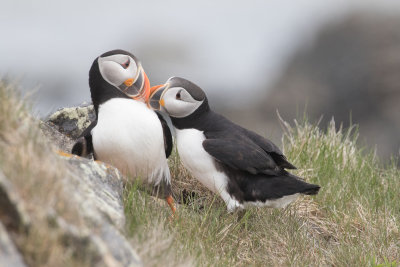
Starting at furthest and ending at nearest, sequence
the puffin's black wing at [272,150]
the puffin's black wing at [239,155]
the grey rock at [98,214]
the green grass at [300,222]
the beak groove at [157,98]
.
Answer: the puffin's black wing at [272,150], the beak groove at [157,98], the puffin's black wing at [239,155], the green grass at [300,222], the grey rock at [98,214]

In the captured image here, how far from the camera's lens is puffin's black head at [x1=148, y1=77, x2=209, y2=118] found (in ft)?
18.2

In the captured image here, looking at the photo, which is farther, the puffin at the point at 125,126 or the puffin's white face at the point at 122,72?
the puffin's white face at the point at 122,72

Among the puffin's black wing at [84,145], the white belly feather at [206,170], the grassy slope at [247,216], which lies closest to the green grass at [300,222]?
the grassy slope at [247,216]

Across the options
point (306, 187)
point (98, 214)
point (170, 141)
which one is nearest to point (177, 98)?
point (170, 141)

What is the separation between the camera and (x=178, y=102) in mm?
5578

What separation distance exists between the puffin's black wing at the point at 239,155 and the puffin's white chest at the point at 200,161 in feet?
0.28

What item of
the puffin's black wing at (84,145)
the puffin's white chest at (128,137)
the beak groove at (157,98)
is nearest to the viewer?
the puffin's white chest at (128,137)

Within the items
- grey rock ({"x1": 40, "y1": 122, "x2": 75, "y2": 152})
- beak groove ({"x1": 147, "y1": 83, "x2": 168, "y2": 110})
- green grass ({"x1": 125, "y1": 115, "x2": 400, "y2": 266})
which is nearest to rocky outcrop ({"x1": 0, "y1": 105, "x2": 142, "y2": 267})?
green grass ({"x1": 125, "y1": 115, "x2": 400, "y2": 266})

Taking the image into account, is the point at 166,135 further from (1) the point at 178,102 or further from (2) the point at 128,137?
(2) the point at 128,137

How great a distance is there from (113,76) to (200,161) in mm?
1004

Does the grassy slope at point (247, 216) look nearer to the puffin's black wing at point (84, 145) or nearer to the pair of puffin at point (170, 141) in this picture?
the pair of puffin at point (170, 141)

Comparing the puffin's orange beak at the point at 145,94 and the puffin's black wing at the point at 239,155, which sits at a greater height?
the puffin's orange beak at the point at 145,94

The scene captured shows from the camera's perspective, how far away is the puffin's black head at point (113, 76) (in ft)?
17.3

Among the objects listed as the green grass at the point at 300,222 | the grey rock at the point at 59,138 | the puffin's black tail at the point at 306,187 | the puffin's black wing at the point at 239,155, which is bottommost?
the green grass at the point at 300,222
